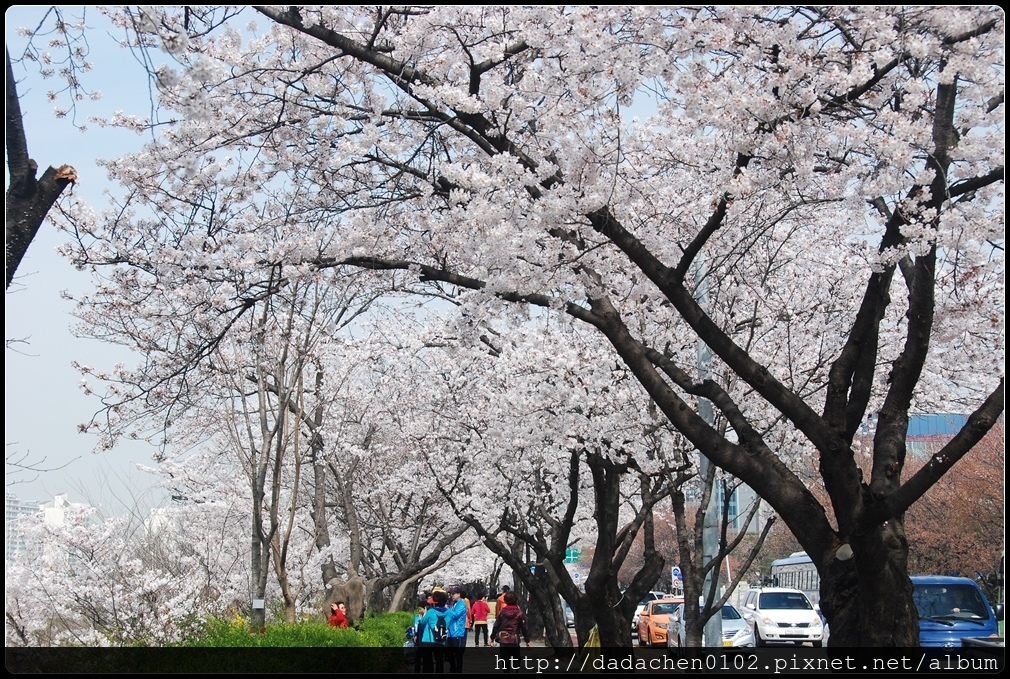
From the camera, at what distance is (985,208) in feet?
25.9

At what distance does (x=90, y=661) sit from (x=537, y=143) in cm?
572

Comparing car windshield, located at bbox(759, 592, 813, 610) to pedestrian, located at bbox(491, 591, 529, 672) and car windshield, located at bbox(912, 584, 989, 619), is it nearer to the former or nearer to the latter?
car windshield, located at bbox(912, 584, 989, 619)

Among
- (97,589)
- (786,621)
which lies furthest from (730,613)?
(97,589)

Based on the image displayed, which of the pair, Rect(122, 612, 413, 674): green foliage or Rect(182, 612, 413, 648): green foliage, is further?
Rect(182, 612, 413, 648): green foliage

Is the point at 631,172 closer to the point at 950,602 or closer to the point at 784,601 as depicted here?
the point at 950,602

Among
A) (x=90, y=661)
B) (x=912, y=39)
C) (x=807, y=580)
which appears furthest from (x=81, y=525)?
(x=807, y=580)

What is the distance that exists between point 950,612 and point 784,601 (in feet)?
32.6

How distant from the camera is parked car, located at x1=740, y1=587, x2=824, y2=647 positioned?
23953mm

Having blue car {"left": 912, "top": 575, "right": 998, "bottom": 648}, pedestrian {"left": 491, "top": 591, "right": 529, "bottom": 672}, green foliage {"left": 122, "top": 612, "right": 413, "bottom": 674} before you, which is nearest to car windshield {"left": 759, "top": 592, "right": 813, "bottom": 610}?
blue car {"left": 912, "top": 575, "right": 998, "bottom": 648}

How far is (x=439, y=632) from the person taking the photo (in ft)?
49.0

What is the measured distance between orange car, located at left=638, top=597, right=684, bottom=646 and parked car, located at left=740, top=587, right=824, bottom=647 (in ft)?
10.8

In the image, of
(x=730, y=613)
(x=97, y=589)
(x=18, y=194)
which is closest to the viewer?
(x=18, y=194)

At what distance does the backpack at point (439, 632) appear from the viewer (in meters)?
14.8

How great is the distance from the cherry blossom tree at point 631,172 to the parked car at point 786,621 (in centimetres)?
1534
